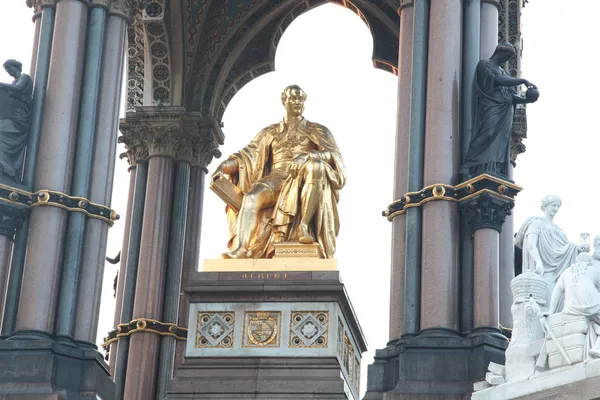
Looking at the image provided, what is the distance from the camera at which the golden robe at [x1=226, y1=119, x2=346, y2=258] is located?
941 inches

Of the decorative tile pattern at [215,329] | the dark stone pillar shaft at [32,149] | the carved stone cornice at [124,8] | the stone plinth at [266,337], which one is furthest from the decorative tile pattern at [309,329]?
the carved stone cornice at [124,8]

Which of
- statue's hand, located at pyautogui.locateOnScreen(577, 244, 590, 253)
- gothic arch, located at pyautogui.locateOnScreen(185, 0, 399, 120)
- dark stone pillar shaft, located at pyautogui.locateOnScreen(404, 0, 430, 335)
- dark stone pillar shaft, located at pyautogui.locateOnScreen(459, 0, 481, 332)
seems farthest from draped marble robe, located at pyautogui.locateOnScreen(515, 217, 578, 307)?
gothic arch, located at pyautogui.locateOnScreen(185, 0, 399, 120)

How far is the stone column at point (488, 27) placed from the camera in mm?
22328

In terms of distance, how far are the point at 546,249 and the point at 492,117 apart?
2.60 metres

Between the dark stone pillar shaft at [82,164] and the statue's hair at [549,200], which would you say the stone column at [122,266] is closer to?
the dark stone pillar shaft at [82,164]

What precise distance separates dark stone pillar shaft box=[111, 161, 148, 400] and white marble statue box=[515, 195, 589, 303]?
8750mm

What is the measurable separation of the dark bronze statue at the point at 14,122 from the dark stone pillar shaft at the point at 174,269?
18.3ft

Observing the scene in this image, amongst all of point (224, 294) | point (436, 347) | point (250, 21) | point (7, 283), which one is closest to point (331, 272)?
point (224, 294)

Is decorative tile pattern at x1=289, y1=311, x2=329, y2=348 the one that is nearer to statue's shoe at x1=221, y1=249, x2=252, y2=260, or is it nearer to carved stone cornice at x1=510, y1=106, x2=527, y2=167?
statue's shoe at x1=221, y1=249, x2=252, y2=260

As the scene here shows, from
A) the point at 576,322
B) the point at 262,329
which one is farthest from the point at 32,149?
the point at 576,322

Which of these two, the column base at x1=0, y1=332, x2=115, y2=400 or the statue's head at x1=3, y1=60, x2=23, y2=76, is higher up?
Result: the statue's head at x1=3, y1=60, x2=23, y2=76

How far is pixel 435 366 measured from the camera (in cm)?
1988

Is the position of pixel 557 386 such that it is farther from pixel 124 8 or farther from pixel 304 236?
pixel 124 8

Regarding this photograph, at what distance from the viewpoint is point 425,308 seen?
20.5m
